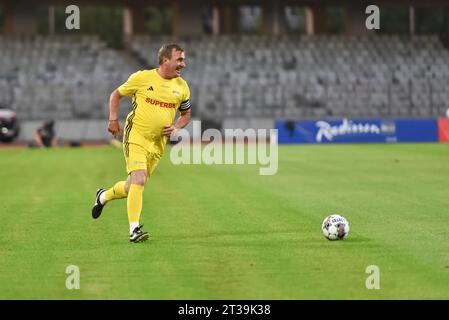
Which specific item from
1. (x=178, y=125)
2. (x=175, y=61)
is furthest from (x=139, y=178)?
(x=175, y=61)

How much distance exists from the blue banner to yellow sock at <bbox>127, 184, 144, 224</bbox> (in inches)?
1259

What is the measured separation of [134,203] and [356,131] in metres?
33.3

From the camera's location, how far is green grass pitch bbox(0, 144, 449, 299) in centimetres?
1008

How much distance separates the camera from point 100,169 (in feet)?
95.3

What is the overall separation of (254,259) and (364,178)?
12.9 meters

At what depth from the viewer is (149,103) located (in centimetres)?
1375

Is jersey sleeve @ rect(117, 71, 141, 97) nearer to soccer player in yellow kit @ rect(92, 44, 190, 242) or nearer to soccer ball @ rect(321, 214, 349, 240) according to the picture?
soccer player in yellow kit @ rect(92, 44, 190, 242)

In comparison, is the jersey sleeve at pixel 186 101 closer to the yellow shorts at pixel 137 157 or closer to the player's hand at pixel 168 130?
the player's hand at pixel 168 130

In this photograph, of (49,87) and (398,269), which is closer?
(398,269)

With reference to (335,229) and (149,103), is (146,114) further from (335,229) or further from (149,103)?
(335,229)

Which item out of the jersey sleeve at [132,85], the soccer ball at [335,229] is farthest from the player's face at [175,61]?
the soccer ball at [335,229]

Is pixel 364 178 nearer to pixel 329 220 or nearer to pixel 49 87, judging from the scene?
pixel 329 220
